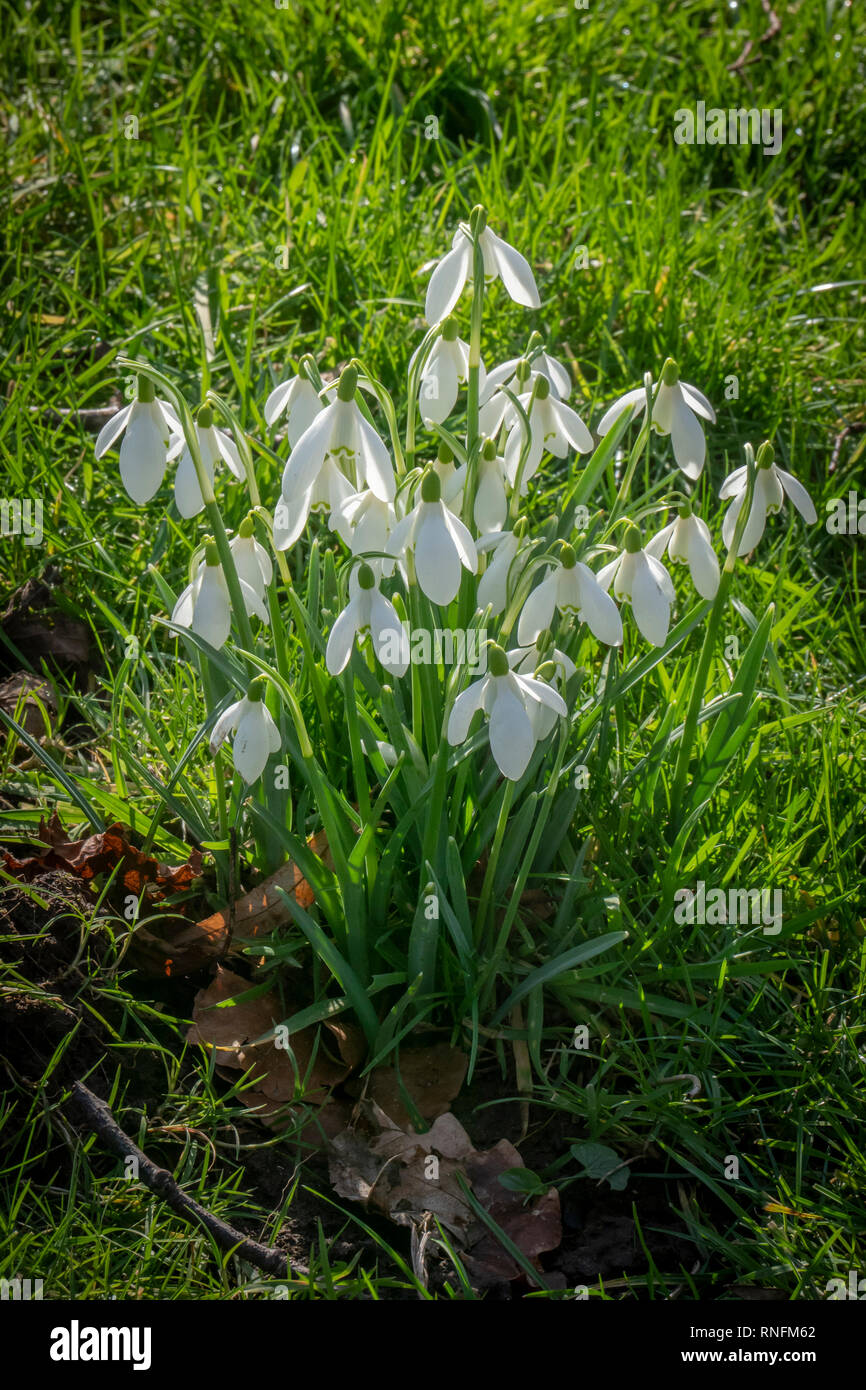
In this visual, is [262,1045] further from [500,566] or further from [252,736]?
[500,566]

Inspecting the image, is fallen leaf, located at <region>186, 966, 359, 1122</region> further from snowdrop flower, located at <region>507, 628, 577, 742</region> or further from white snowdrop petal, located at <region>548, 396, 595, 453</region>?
white snowdrop petal, located at <region>548, 396, 595, 453</region>

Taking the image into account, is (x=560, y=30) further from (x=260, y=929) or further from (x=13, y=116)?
(x=260, y=929)

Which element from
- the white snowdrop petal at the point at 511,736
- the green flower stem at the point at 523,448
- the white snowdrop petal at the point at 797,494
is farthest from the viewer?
the white snowdrop petal at the point at 797,494

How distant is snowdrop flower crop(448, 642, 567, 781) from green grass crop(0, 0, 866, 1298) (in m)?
0.50

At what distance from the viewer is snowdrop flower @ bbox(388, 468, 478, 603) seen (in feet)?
4.92

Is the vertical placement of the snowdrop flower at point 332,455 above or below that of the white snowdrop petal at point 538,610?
above

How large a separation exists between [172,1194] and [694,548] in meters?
1.24

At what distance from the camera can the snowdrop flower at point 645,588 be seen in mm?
1645

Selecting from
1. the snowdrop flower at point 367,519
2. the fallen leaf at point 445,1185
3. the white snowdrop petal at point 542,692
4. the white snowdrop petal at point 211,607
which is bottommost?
the fallen leaf at point 445,1185

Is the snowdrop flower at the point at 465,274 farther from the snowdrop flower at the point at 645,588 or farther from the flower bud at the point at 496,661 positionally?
the flower bud at the point at 496,661

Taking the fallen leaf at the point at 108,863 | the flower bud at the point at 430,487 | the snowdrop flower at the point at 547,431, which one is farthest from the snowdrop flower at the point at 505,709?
the fallen leaf at the point at 108,863

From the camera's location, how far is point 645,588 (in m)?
1.64

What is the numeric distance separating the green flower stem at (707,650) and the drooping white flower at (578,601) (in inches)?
11.9

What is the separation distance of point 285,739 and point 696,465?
78 cm
